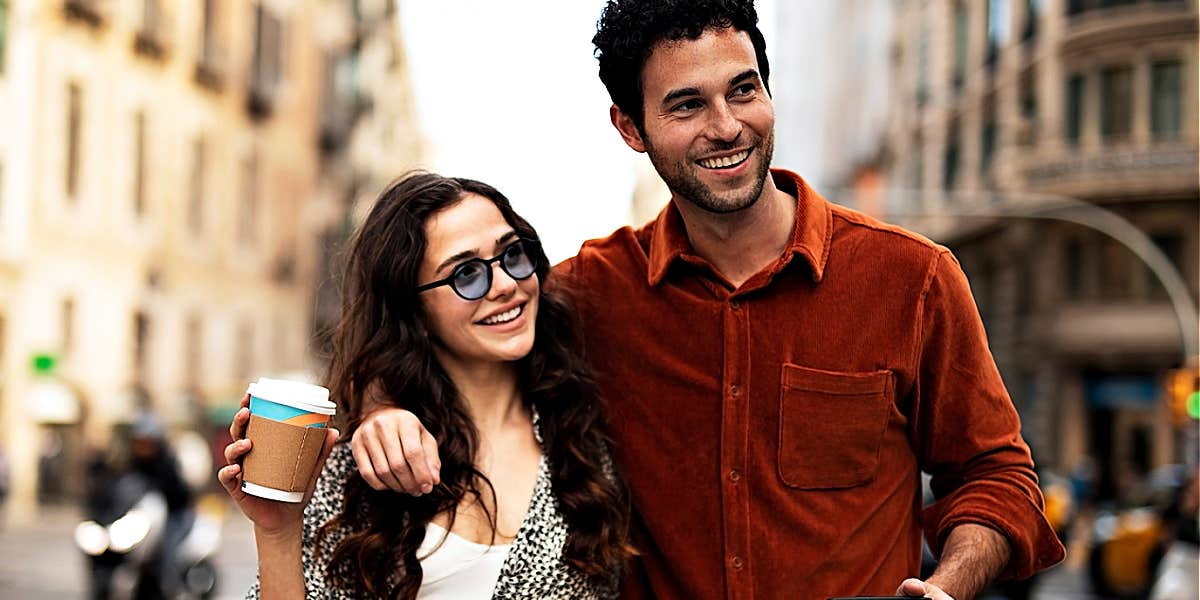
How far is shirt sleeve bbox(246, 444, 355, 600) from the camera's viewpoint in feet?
10.5

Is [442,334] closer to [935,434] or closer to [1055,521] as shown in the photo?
[935,434]

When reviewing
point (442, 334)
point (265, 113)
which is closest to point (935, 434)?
point (442, 334)

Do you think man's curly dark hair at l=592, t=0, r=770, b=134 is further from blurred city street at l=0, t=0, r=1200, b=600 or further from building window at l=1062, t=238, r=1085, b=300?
building window at l=1062, t=238, r=1085, b=300

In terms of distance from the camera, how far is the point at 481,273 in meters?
3.29

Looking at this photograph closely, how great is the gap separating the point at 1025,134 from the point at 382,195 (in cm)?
3117

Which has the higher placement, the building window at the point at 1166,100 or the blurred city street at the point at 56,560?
the building window at the point at 1166,100

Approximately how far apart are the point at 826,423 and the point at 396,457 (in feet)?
2.93

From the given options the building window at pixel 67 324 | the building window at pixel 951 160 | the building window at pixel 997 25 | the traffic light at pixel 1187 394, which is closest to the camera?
the traffic light at pixel 1187 394

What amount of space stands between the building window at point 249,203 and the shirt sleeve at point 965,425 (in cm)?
3265

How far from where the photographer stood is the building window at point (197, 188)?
31.7 m

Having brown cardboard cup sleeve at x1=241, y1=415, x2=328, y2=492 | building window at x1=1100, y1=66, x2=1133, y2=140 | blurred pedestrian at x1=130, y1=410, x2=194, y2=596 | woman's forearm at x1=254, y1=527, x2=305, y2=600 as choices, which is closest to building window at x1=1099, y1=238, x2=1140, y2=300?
building window at x1=1100, y1=66, x2=1133, y2=140

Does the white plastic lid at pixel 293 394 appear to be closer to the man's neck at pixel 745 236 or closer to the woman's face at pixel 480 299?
the woman's face at pixel 480 299

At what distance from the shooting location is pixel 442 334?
11.1ft

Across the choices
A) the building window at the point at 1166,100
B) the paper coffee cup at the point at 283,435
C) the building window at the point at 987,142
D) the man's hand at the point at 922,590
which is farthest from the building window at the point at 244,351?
the man's hand at the point at 922,590
